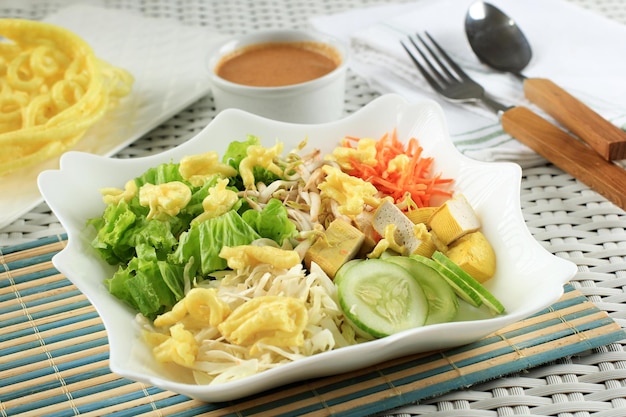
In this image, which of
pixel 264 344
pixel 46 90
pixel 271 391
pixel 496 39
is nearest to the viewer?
pixel 264 344

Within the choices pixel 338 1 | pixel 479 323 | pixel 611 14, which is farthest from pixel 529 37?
pixel 479 323

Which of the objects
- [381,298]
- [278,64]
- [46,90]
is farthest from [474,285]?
[46,90]

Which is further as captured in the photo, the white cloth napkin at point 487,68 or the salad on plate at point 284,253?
the white cloth napkin at point 487,68

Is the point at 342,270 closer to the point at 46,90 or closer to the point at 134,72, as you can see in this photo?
the point at 46,90

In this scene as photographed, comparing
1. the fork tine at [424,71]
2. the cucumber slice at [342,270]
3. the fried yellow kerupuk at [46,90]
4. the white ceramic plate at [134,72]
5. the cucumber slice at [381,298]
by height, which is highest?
the cucumber slice at [381,298]

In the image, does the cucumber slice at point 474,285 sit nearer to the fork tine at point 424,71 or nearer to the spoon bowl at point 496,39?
the fork tine at point 424,71

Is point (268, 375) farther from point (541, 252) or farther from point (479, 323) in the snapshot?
point (541, 252)

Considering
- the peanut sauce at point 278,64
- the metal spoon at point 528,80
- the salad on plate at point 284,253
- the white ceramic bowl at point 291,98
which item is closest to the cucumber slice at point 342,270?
the salad on plate at point 284,253
